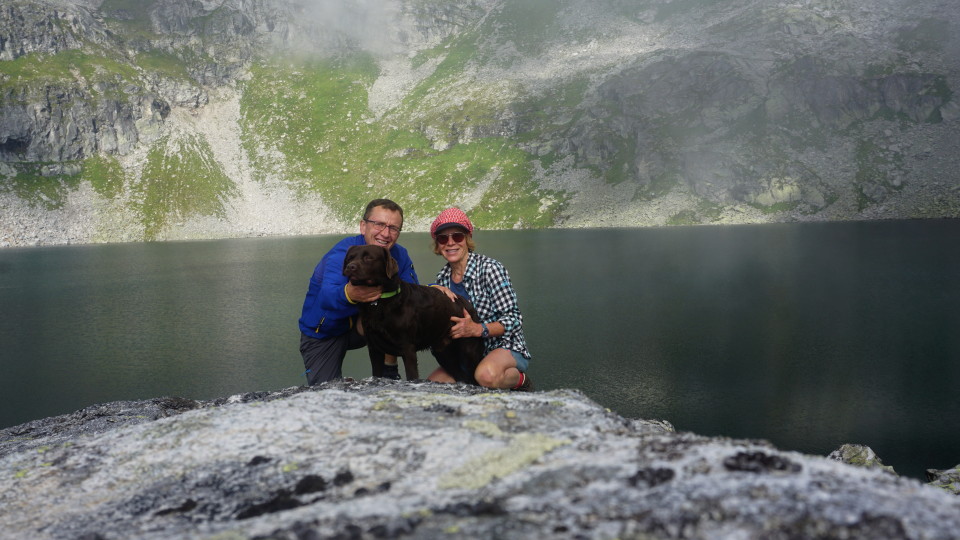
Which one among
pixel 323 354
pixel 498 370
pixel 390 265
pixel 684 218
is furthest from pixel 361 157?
pixel 498 370

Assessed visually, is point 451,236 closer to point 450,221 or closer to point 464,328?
point 450,221

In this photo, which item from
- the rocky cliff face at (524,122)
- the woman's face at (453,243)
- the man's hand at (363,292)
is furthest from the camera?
the rocky cliff face at (524,122)

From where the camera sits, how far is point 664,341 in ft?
93.8

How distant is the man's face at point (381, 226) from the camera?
9.23 m

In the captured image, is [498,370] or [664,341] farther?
[664,341]

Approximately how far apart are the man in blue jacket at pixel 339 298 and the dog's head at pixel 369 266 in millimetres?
199

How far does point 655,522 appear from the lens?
9.01 ft

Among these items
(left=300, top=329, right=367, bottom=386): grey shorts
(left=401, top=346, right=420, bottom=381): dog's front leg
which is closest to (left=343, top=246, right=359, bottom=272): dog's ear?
(left=401, top=346, right=420, bottom=381): dog's front leg

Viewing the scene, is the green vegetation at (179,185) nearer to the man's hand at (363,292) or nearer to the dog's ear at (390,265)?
the man's hand at (363,292)

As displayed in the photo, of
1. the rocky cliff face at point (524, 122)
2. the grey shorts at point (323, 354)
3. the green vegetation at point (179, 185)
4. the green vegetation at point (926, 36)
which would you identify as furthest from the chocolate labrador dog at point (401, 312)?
the green vegetation at point (926, 36)

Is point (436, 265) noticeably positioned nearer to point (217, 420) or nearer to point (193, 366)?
point (193, 366)

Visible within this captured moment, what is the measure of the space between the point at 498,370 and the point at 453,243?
2.21m

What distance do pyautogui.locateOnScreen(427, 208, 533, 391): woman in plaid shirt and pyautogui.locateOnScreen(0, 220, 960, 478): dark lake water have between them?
12.3 m

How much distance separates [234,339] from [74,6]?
7792 inches
